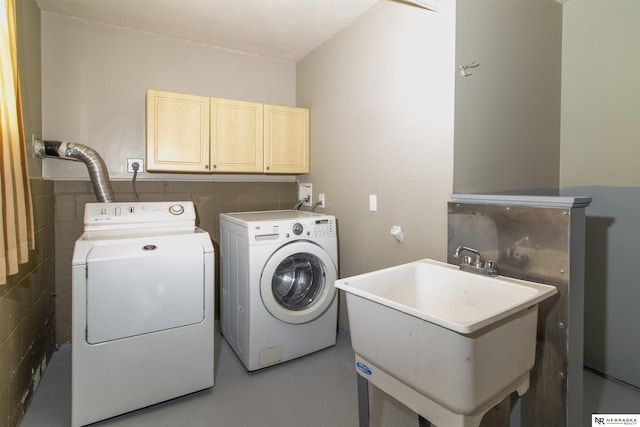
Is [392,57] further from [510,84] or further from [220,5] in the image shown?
[220,5]

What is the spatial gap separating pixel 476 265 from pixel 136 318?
70.1 inches

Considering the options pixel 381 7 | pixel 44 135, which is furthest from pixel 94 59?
pixel 381 7

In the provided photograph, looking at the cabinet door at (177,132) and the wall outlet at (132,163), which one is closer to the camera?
the cabinet door at (177,132)

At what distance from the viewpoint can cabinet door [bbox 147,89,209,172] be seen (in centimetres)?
234

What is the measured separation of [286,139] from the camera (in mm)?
2889

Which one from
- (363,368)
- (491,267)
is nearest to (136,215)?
(363,368)

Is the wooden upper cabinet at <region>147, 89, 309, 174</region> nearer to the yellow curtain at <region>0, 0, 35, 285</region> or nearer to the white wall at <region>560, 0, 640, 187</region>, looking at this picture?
the yellow curtain at <region>0, 0, 35, 285</region>

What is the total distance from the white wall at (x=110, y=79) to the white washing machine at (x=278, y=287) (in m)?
1.07

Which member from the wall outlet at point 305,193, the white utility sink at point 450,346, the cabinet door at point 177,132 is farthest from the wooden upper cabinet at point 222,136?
the white utility sink at point 450,346

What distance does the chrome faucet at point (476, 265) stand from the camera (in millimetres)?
1502

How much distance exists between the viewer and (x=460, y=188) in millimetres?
1734

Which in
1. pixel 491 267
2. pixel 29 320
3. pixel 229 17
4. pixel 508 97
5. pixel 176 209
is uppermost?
pixel 229 17

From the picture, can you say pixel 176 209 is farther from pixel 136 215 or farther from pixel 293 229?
pixel 293 229

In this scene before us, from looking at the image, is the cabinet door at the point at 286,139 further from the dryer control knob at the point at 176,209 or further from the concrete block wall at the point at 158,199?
the dryer control knob at the point at 176,209
